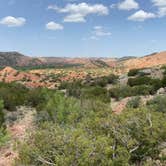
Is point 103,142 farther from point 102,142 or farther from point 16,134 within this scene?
point 16,134

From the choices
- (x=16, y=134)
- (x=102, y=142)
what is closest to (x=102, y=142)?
(x=102, y=142)

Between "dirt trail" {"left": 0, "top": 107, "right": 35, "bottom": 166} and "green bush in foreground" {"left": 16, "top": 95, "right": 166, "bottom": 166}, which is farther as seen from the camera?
"dirt trail" {"left": 0, "top": 107, "right": 35, "bottom": 166}

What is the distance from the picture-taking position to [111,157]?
10.9 meters

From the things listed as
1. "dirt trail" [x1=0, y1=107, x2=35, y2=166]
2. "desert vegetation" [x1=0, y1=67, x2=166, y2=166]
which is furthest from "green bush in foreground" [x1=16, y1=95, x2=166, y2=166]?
"dirt trail" [x1=0, y1=107, x2=35, y2=166]

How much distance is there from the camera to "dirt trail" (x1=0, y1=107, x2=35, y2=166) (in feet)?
53.6

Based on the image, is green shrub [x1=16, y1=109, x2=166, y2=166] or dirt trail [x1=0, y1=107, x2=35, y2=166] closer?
green shrub [x1=16, y1=109, x2=166, y2=166]

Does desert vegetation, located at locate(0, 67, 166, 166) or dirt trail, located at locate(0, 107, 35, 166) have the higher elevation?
desert vegetation, located at locate(0, 67, 166, 166)

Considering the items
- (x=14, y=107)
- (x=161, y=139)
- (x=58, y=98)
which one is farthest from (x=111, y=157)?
(x=14, y=107)

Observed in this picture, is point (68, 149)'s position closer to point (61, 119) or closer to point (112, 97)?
point (61, 119)

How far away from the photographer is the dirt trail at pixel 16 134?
16.3 metres

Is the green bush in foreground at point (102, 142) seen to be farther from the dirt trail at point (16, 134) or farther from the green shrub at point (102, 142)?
the dirt trail at point (16, 134)

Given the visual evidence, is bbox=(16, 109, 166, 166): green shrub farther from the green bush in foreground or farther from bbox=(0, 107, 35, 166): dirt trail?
bbox=(0, 107, 35, 166): dirt trail

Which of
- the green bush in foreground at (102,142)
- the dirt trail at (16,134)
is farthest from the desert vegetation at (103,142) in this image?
the dirt trail at (16,134)

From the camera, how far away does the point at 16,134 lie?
22.5m
